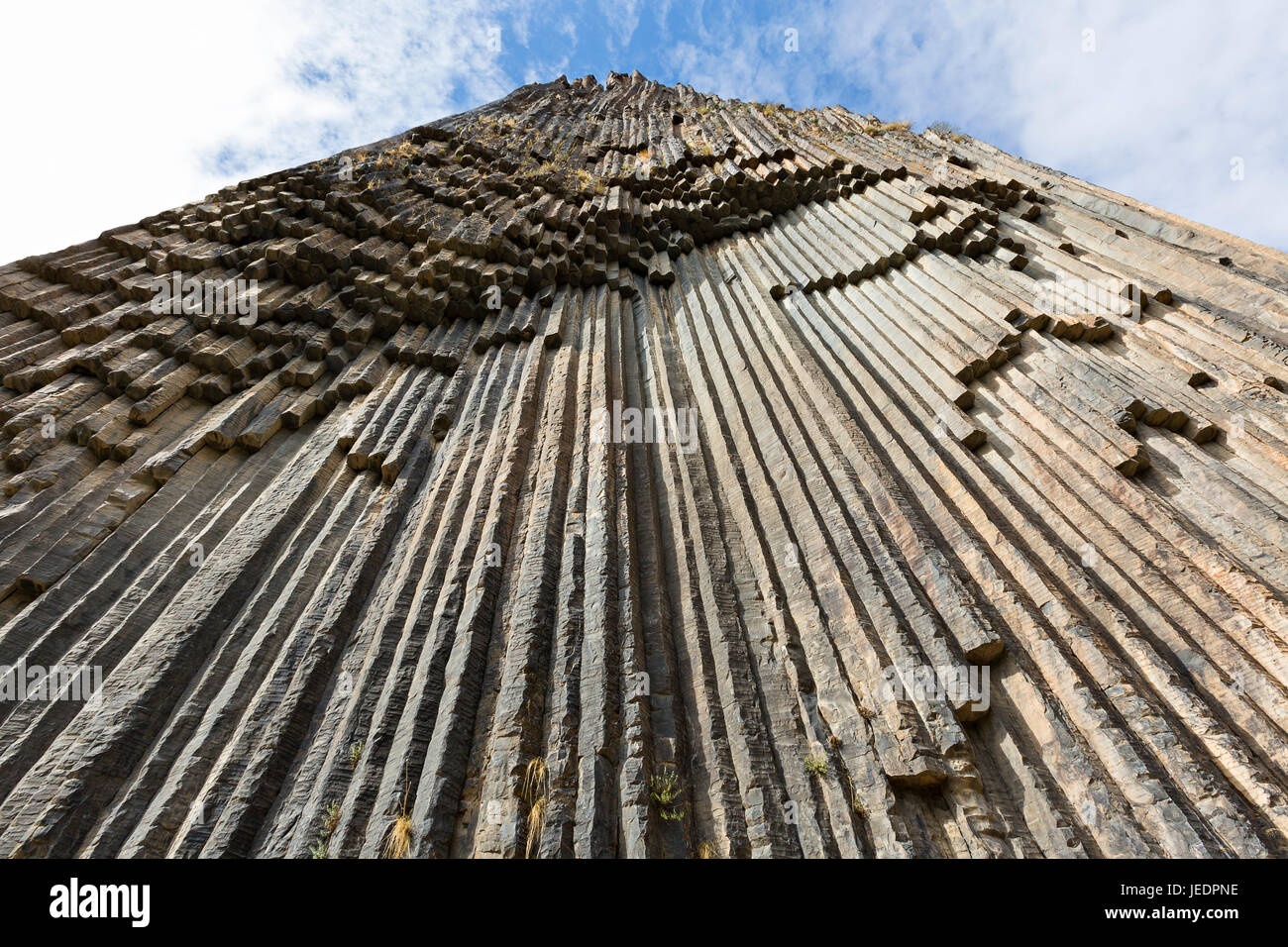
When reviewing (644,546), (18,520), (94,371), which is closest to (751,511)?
(644,546)

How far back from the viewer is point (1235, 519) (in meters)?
4.47

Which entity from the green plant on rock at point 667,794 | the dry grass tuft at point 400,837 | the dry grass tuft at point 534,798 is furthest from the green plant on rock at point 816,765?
the dry grass tuft at point 400,837

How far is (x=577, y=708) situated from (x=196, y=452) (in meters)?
5.40

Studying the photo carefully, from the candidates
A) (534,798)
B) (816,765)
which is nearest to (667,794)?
(534,798)

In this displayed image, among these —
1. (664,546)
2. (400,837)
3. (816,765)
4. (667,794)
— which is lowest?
(400,837)

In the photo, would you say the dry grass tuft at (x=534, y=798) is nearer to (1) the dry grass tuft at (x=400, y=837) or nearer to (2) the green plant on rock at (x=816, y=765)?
(1) the dry grass tuft at (x=400, y=837)

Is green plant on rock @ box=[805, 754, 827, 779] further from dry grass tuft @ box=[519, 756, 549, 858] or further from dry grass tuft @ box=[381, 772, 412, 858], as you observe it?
dry grass tuft @ box=[381, 772, 412, 858]

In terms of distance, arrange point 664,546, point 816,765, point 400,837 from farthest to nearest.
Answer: point 664,546
point 816,765
point 400,837

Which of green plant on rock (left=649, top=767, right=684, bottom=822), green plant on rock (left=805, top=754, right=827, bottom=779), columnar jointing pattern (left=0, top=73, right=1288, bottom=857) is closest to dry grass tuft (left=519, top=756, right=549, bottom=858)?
columnar jointing pattern (left=0, top=73, right=1288, bottom=857)

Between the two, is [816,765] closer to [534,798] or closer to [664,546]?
[534,798]

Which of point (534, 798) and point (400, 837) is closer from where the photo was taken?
point (400, 837)

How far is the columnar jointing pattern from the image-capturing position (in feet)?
11.7

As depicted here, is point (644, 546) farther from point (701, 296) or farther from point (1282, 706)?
point (701, 296)

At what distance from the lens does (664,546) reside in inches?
224
